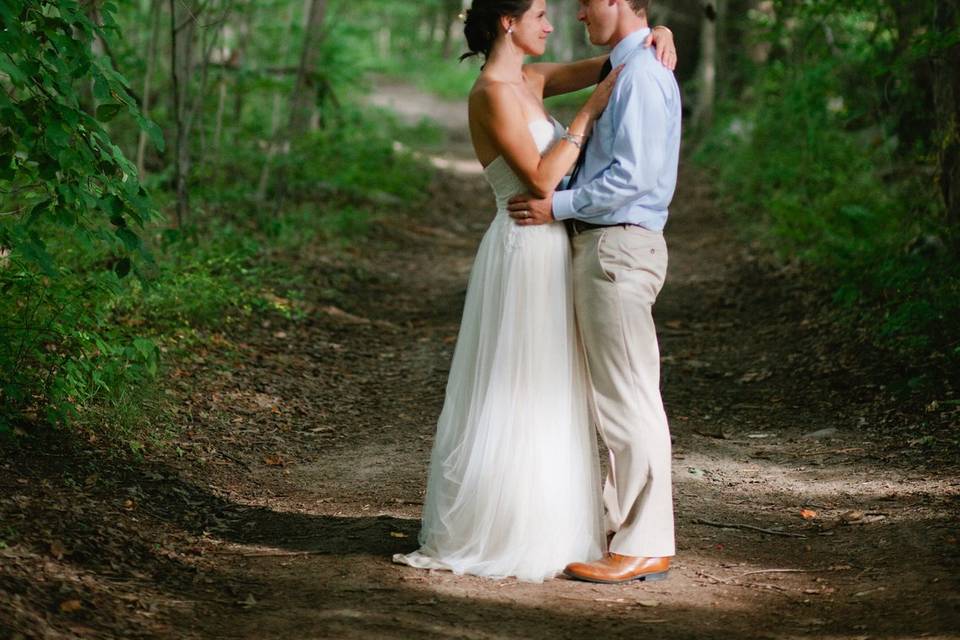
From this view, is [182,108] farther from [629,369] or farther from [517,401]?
[629,369]

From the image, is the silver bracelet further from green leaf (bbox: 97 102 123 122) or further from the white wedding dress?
green leaf (bbox: 97 102 123 122)

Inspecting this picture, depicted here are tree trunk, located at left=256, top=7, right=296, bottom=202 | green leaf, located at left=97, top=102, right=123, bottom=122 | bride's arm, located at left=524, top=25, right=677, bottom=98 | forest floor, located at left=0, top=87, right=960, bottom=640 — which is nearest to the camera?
forest floor, located at left=0, top=87, right=960, bottom=640

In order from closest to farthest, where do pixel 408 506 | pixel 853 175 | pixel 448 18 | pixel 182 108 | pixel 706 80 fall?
pixel 408 506, pixel 182 108, pixel 853 175, pixel 706 80, pixel 448 18

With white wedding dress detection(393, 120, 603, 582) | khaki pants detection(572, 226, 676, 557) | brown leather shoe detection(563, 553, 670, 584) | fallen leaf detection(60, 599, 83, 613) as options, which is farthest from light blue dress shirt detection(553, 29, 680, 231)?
fallen leaf detection(60, 599, 83, 613)

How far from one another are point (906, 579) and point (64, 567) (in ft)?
10.2

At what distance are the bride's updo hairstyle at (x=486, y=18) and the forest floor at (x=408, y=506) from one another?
2.06 metres

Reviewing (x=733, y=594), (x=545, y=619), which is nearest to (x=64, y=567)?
(x=545, y=619)

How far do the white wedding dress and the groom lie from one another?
0.29 feet

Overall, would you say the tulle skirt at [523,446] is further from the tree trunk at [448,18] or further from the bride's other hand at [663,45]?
the tree trunk at [448,18]

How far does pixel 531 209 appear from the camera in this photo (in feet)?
13.6

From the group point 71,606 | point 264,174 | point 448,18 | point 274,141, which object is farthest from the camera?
point 448,18

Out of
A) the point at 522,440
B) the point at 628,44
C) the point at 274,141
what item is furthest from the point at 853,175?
the point at 522,440

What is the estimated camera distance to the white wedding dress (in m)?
4.16

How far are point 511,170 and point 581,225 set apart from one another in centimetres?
35
